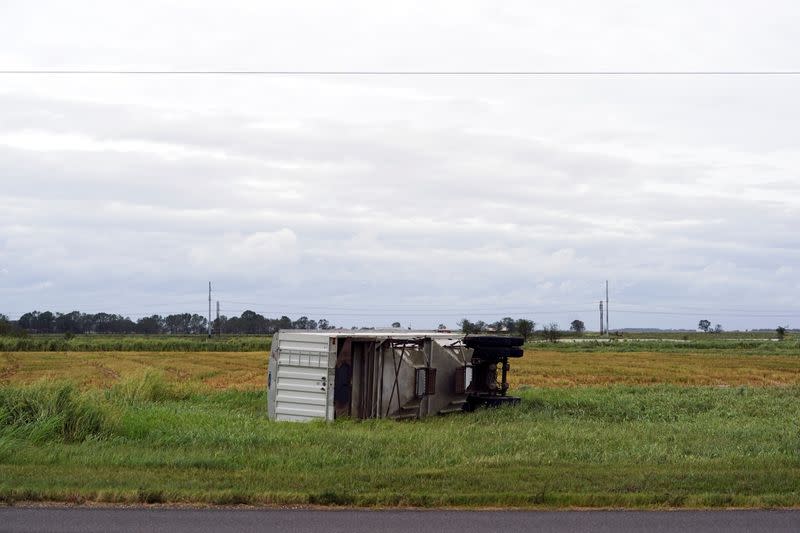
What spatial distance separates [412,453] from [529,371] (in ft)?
91.8

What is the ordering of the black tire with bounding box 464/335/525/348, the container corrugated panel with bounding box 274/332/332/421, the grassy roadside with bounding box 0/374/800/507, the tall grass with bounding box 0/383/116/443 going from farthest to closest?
the black tire with bounding box 464/335/525/348 < the container corrugated panel with bounding box 274/332/332/421 < the tall grass with bounding box 0/383/116/443 < the grassy roadside with bounding box 0/374/800/507

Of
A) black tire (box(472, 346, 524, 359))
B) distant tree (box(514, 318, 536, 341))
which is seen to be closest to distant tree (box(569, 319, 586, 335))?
distant tree (box(514, 318, 536, 341))

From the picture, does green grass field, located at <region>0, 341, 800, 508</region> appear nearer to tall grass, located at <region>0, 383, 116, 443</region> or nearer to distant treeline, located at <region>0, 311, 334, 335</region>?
tall grass, located at <region>0, 383, 116, 443</region>

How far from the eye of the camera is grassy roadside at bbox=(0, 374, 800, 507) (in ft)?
34.7

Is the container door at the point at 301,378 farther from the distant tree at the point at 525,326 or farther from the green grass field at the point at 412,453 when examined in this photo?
the distant tree at the point at 525,326

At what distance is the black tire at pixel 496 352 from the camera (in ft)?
72.0

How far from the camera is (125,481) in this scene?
11.2 metres

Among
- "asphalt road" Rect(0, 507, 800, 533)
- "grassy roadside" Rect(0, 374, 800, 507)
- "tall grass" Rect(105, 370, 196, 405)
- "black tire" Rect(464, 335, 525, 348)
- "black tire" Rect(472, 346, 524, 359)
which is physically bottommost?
"asphalt road" Rect(0, 507, 800, 533)

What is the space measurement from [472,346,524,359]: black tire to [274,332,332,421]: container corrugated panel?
3.82 metres

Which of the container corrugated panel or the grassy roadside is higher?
the container corrugated panel

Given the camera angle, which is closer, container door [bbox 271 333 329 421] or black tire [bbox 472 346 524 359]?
container door [bbox 271 333 329 421]

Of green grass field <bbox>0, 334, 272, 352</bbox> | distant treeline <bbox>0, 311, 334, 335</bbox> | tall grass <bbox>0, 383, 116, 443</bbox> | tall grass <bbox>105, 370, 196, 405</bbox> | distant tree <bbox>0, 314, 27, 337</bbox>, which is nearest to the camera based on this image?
tall grass <bbox>0, 383, 116, 443</bbox>

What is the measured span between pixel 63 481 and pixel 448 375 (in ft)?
39.5

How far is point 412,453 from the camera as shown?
1438cm
